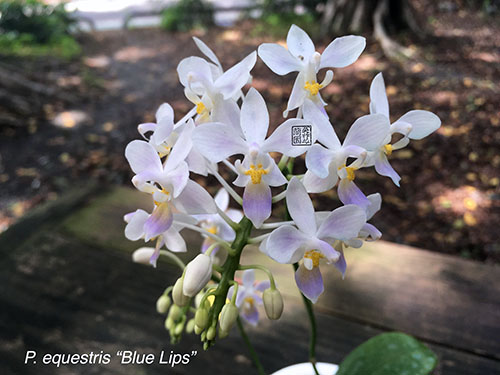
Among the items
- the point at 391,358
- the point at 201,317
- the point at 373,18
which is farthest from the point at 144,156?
the point at 373,18

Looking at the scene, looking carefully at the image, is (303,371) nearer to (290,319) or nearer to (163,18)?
(290,319)

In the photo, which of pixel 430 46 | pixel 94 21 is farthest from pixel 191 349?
pixel 94 21

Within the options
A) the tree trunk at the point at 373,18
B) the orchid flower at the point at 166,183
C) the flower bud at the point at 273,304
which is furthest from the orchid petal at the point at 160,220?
the tree trunk at the point at 373,18

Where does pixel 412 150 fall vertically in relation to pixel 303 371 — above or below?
below

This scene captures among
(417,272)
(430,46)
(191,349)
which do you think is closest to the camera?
(191,349)

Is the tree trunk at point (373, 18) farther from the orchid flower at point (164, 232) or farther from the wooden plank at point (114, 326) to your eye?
the orchid flower at point (164, 232)

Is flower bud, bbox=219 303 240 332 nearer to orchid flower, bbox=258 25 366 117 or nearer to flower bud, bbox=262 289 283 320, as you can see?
flower bud, bbox=262 289 283 320

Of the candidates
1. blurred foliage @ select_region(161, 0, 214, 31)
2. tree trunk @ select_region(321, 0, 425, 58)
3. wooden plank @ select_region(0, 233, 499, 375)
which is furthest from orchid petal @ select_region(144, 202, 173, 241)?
blurred foliage @ select_region(161, 0, 214, 31)
